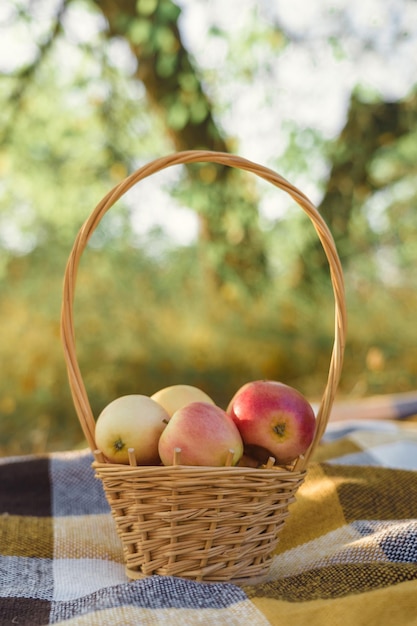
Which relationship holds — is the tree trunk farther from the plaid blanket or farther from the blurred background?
the plaid blanket

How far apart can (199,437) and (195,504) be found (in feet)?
0.30

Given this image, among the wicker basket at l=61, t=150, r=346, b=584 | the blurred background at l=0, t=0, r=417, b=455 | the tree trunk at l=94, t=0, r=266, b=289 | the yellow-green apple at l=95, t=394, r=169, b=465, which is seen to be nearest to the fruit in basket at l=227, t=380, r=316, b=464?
the wicker basket at l=61, t=150, r=346, b=584

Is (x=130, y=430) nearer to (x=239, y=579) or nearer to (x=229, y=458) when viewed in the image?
(x=229, y=458)

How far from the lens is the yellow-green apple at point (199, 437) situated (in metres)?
0.99

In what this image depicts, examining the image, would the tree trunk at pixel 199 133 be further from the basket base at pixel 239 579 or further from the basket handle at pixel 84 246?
the basket base at pixel 239 579

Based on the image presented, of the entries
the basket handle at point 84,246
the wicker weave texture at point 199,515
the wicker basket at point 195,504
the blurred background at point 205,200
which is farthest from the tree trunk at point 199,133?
the wicker weave texture at point 199,515

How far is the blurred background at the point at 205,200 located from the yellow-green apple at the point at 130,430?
2.36 meters

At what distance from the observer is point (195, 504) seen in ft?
3.21

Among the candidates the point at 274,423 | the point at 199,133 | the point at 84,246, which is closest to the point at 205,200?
the point at 199,133

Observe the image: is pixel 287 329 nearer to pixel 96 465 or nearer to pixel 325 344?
pixel 325 344

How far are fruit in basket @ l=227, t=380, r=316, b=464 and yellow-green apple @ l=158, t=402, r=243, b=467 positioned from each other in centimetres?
6

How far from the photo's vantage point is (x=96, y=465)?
103 cm

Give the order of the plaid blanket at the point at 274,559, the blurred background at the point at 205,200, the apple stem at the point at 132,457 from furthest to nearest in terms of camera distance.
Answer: the blurred background at the point at 205,200 → the apple stem at the point at 132,457 → the plaid blanket at the point at 274,559

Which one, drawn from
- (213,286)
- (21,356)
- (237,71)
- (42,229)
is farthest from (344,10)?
Answer: (21,356)
